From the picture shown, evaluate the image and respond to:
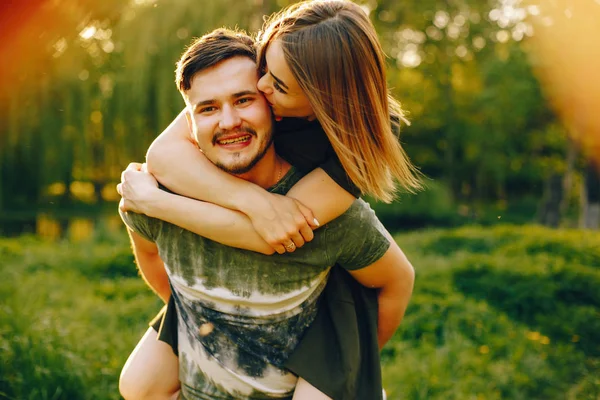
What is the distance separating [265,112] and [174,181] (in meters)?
0.37

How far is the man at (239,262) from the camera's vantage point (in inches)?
66.3

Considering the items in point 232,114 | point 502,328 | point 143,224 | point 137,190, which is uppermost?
point 232,114

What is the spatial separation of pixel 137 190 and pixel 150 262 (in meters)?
0.43

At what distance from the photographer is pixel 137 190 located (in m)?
1.81

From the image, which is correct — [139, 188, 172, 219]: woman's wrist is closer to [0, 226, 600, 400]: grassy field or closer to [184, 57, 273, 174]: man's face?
[184, 57, 273, 174]: man's face

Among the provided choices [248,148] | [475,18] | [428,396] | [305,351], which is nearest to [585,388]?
[428,396]

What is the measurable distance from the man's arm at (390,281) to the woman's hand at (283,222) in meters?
0.30

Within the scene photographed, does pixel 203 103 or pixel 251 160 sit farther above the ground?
pixel 203 103

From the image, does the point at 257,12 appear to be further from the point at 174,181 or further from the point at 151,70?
the point at 174,181

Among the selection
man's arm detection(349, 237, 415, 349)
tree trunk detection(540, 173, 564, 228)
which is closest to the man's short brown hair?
man's arm detection(349, 237, 415, 349)

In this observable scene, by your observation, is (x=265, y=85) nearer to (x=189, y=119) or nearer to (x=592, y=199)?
(x=189, y=119)

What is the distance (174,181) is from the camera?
1.83 meters

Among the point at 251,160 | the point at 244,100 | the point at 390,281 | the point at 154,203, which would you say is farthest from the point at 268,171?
the point at 390,281

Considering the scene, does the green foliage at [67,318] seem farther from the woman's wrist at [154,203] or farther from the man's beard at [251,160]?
the man's beard at [251,160]
